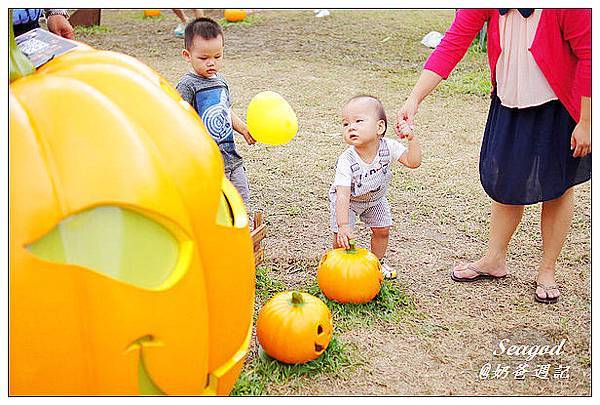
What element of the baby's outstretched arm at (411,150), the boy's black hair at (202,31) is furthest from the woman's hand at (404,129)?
the boy's black hair at (202,31)

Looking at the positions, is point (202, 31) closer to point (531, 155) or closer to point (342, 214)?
point (342, 214)

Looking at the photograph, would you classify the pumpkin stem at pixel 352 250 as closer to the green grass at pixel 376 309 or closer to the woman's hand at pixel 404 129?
the green grass at pixel 376 309

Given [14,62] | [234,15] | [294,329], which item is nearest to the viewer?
[14,62]

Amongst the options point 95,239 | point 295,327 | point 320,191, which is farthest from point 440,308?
point 95,239

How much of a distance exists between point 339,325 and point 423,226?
3.84 ft

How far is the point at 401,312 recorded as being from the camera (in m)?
3.25

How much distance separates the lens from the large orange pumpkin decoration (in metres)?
1.85

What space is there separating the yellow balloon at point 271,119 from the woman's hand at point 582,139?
3.94ft

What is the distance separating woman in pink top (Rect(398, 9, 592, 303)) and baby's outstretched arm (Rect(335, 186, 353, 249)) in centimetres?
46

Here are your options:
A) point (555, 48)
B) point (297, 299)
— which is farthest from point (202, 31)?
point (555, 48)

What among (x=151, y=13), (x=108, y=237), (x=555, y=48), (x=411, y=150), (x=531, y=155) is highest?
(x=555, y=48)

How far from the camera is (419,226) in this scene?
13.5ft

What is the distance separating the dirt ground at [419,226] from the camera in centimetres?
284

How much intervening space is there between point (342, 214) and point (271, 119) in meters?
0.51
